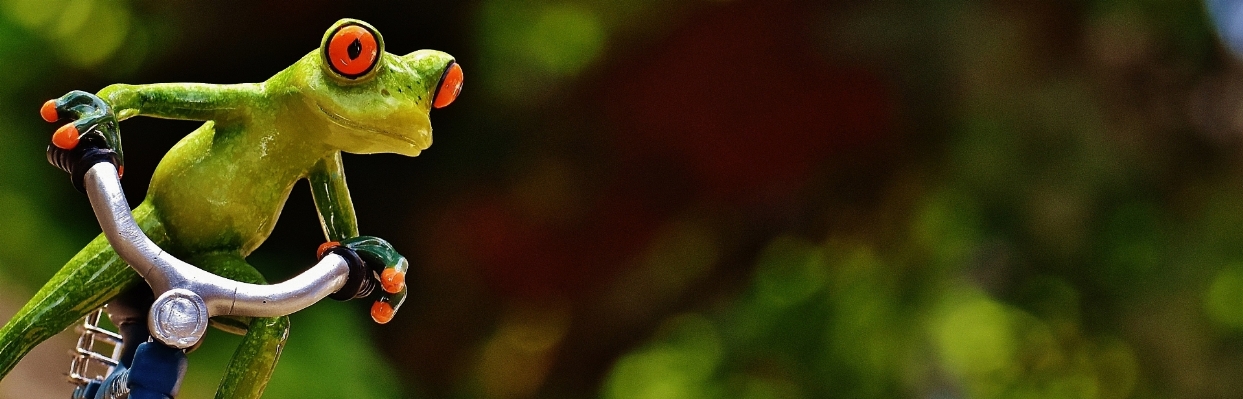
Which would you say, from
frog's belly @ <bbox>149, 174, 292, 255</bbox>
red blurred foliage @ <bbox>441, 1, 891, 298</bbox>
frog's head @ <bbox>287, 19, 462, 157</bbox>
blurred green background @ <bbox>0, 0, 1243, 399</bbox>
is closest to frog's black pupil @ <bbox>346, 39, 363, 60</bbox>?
frog's head @ <bbox>287, 19, 462, 157</bbox>

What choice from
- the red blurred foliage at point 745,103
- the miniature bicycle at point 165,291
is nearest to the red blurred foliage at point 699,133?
the red blurred foliage at point 745,103

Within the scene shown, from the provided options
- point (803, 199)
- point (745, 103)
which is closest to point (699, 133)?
point (745, 103)

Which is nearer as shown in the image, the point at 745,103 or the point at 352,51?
the point at 352,51

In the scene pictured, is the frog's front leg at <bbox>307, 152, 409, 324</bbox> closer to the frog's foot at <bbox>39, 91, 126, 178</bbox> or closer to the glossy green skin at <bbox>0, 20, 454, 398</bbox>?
the glossy green skin at <bbox>0, 20, 454, 398</bbox>

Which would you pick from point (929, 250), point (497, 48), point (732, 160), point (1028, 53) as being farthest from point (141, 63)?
point (1028, 53)

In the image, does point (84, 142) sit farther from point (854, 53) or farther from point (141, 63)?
point (854, 53)

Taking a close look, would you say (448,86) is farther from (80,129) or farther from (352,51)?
(80,129)
